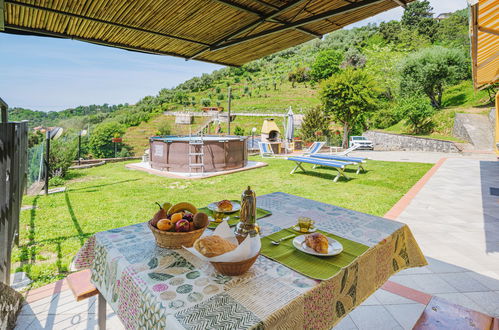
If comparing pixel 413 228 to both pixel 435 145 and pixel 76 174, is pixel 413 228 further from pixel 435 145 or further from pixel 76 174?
pixel 435 145

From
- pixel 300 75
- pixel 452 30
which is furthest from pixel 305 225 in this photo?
pixel 300 75

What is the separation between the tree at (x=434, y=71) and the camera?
70.4 feet

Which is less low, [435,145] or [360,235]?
[435,145]

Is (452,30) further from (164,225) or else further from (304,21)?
(164,225)

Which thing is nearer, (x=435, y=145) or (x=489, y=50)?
(x=489, y=50)

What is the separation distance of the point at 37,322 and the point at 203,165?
25.9 ft

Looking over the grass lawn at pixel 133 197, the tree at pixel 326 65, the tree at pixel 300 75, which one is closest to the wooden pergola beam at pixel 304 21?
the grass lawn at pixel 133 197

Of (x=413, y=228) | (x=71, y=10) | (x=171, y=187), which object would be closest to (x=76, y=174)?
(x=171, y=187)

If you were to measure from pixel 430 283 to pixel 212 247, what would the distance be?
256 centimetres

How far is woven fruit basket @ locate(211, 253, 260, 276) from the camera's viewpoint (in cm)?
107

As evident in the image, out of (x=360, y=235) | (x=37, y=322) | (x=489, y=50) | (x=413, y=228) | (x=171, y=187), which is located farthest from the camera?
(x=171, y=187)

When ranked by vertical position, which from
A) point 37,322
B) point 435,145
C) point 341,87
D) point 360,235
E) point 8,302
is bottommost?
point 37,322

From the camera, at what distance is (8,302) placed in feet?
6.00

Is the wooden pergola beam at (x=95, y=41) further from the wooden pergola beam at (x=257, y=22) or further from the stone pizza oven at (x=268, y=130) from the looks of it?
the stone pizza oven at (x=268, y=130)
